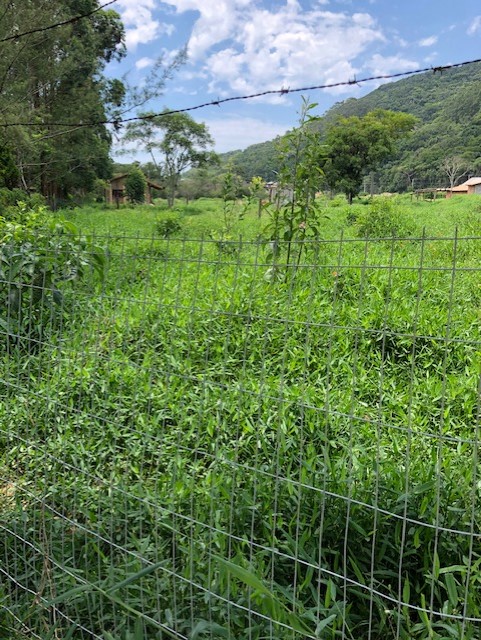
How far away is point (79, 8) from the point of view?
43.4 feet

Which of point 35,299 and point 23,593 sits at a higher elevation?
point 35,299

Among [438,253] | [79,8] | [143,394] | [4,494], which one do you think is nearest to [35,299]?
[143,394]

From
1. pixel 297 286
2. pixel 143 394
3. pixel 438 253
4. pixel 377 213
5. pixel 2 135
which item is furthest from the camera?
pixel 2 135

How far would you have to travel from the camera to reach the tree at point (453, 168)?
1454 inches

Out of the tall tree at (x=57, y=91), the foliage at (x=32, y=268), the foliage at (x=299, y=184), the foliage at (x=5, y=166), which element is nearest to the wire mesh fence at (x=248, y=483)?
the foliage at (x=32, y=268)

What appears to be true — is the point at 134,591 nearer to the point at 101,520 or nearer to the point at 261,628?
the point at 101,520

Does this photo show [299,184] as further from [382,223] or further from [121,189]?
[121,189]

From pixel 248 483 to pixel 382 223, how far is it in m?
6.65

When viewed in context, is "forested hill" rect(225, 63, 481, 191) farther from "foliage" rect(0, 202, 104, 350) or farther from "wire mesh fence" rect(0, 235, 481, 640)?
"wire mesh fence" rect(0, 235, 481, 640)

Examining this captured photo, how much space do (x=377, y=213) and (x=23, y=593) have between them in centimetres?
753

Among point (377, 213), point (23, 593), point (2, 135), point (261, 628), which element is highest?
point (2, 135)

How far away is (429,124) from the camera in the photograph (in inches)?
1400

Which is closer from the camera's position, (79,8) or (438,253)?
(438,253)

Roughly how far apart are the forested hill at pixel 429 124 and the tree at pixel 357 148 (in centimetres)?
167
